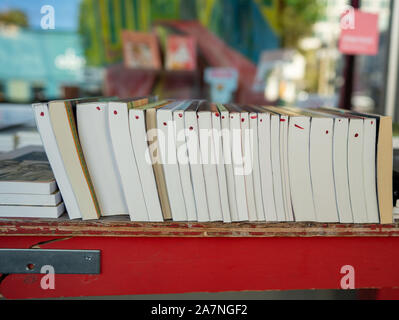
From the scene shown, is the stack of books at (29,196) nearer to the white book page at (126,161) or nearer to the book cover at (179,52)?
the white book page at (126,161)

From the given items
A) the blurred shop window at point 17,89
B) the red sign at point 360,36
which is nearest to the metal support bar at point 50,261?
the red sign at point 360,36

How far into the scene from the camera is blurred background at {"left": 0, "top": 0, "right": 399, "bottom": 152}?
10.1 ft

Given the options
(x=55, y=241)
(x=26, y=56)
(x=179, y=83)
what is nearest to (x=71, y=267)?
(x=55, y=241)

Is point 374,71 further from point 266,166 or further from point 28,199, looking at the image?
point 28,199

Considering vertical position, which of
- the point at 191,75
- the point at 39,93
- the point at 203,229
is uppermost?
the point at 191,75

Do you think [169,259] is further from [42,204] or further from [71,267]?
[42,204]

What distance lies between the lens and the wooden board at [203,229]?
2.79 ft

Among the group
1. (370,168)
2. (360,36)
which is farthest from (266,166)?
(360,36)

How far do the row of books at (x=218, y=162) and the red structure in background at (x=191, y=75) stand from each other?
98.0 inches

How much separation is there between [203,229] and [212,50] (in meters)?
2.65

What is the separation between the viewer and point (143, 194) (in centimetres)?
86

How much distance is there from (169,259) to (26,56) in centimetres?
345

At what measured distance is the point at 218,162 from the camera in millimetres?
833

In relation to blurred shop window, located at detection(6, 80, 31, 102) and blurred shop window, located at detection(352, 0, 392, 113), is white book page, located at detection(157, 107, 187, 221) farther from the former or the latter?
blurred shop window, located at detection(6, 80, 31, 102)
